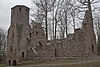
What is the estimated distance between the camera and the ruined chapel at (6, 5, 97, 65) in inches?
1129

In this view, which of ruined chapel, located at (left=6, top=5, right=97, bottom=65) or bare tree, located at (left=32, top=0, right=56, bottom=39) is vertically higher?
bare tree, located at (left=32, top=0, right=56, bottom=39)

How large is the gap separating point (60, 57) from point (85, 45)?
5.04 m

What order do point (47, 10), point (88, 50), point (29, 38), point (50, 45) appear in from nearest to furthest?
1. point (88, 50)
2. point (50, 45)
3. point (29, 38)
4. point (47, 10)

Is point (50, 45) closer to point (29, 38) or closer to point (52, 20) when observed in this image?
point (29, 38)

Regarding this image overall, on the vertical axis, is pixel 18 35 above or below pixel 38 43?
above

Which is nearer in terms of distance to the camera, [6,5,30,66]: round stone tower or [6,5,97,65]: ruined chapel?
[6,5,97,65]: ruined chapel

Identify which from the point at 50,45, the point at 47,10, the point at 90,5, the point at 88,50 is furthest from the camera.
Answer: the point at 47,10

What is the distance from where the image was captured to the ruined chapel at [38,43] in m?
28.7

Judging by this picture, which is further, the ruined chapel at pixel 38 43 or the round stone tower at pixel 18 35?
the round stone tower at pixel 18 35

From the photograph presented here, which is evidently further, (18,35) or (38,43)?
(38,43)

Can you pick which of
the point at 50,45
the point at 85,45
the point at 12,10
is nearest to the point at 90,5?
the point at 85,45

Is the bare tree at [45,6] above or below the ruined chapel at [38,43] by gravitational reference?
above

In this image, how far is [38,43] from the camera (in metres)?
37.9

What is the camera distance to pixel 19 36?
33.6 meters
